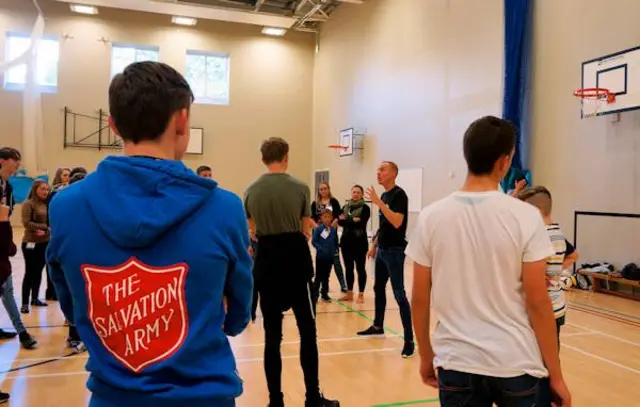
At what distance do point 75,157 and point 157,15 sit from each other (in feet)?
16.7

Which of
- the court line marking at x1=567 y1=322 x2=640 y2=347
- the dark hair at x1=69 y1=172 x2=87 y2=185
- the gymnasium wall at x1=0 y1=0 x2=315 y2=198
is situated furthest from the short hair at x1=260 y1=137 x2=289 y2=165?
the gymnasium wall at x1=0 y1=0 x2=315 y2=198

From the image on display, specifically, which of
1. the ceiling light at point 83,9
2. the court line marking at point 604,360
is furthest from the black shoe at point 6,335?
the ceiling light at point 83,9

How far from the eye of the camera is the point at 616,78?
725 centimetres

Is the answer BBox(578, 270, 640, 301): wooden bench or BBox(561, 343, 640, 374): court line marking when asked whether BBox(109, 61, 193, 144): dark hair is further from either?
BBox(578, 270, 640, 301): wooden bench

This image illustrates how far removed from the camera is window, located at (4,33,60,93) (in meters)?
15.6

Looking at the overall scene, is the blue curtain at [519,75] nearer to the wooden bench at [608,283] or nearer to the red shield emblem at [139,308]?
the wooden bench at [608,283]

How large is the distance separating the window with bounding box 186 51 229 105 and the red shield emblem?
1681 cm

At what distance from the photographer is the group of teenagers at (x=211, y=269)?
0.99 meters

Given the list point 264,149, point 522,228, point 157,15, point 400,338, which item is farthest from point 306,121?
point 522,228

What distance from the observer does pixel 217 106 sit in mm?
17359

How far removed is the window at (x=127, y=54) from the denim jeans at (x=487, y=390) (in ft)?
54.9

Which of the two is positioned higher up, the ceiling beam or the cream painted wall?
the ceiling beam

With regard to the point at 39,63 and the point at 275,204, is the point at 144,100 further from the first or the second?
the point at 39,63

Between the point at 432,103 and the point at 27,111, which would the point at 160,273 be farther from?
the point at 27,111
